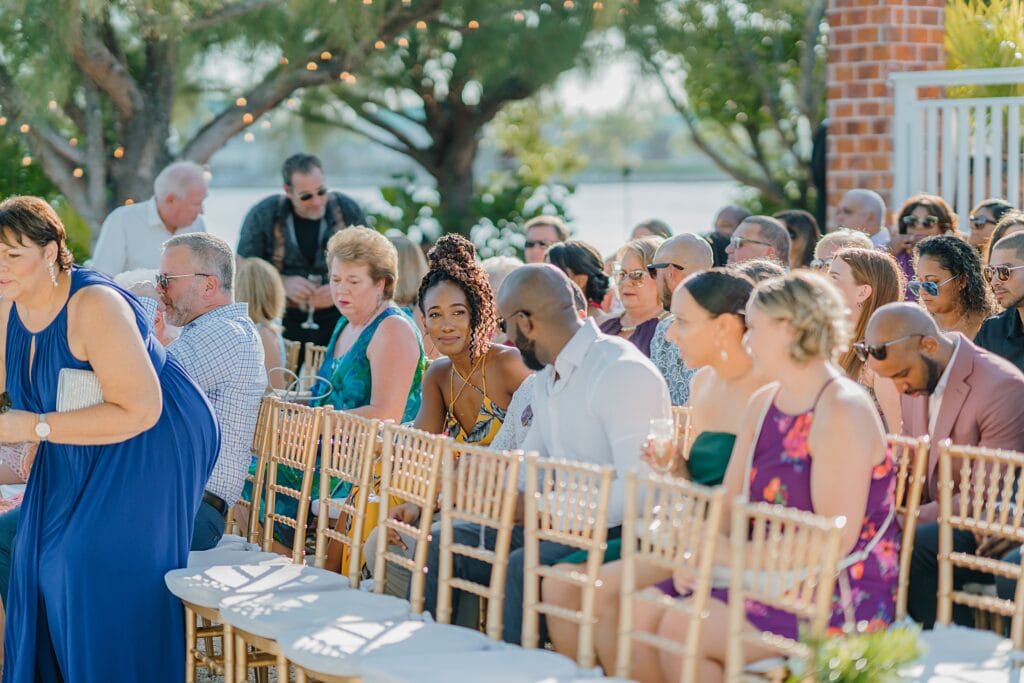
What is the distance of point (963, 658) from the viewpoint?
3342 millimetres

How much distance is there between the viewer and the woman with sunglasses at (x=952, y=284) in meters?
4.92

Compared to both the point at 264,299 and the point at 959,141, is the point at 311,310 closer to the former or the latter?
the point at 264,299

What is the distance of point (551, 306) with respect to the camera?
3.89 meters

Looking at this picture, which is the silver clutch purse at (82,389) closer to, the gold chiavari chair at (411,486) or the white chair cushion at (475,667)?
the gold chiavari chair at (411,486)

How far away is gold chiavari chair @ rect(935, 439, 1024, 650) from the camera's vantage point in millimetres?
3346

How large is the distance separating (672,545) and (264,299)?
3.30 meters

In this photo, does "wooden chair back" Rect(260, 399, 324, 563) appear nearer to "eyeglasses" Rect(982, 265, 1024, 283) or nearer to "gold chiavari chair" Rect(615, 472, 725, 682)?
"gold chiavari chair" Rect(615, 472, 725, 682)

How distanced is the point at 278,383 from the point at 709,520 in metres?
3.48

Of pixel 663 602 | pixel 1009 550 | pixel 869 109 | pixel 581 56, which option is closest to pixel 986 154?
pixel 869 109

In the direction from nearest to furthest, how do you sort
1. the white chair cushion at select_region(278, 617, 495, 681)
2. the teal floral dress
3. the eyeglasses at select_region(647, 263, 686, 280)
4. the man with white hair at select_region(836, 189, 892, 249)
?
the white chair cushion at select_region(278, 617, 495, 681)
the teal floral dress
the eyeglasses at select_region(647, 263, 686, 280)
the man with white hair at select_region(836, 189, 892, 249)

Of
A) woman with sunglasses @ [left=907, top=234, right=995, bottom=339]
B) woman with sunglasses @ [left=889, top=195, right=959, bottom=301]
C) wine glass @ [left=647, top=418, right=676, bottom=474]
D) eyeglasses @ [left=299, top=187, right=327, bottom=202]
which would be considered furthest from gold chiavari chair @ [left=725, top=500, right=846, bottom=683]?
eyeglasses @ [left=299, top=187, right=327, bottom=202]

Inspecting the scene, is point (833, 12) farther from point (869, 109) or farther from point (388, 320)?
point (388, 320)

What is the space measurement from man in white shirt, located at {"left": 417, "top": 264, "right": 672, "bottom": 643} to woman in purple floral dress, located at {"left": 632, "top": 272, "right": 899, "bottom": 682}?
1.30 ft

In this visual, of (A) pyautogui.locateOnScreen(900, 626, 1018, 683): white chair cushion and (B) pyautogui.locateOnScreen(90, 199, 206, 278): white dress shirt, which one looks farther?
(B) pyautogui.locateOnScreen(90, 199, 206, 278): white dress shirt
